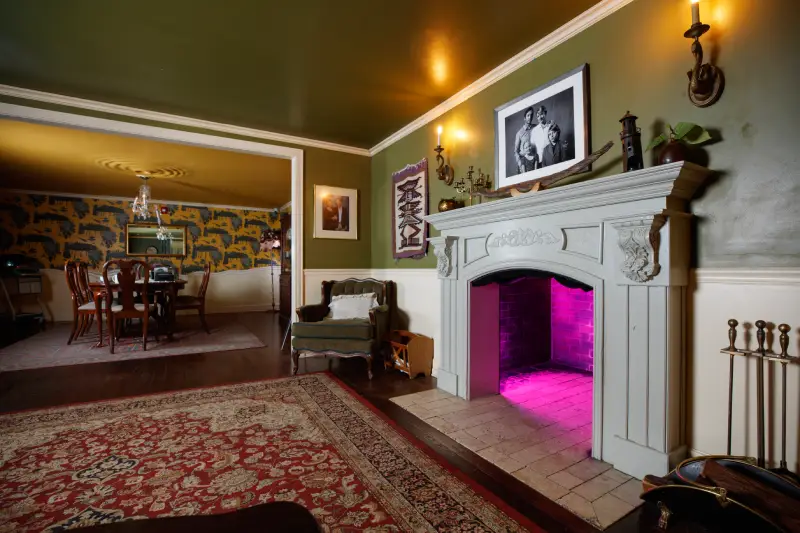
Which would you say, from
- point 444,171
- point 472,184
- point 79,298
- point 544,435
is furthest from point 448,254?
point 79,298

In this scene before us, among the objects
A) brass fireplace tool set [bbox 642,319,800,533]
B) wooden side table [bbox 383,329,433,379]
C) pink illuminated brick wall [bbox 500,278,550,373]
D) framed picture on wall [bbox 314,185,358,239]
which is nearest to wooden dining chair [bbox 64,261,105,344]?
framed picture on wall [bbox 314,185,358,239]

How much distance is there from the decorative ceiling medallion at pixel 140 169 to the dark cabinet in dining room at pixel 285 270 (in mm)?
1958

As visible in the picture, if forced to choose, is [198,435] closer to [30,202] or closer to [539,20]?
[539,20]

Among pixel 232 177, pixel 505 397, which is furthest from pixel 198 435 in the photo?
pixel 232 177

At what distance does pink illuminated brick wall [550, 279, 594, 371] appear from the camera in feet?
11.7

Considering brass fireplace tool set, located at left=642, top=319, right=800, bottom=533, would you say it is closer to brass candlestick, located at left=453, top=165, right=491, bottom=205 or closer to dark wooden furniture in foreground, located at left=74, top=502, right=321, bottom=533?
dark wooden furniture in foreground, located at left=74, top=502, right=321, bottom=533

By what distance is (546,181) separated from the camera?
93.4 inches

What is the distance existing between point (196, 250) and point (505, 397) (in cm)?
769

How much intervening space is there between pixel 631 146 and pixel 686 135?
0.23 meters

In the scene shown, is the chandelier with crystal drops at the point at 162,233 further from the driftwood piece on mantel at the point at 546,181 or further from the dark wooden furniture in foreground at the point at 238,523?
the dark wooden furniture in foreground at the point at 238,523

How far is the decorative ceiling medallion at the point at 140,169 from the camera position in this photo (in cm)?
525

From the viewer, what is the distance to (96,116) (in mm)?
3406

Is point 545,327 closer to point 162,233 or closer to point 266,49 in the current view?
point 266,49

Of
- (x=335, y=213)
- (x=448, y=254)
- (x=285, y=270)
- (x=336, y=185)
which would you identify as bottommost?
(x=285, y=270)
